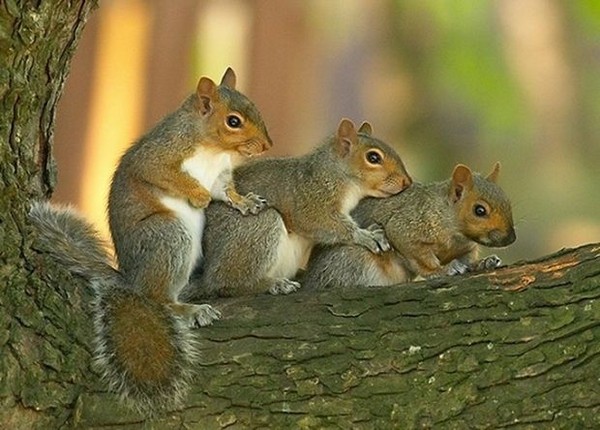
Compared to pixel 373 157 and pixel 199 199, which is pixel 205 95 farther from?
pixel 373 157

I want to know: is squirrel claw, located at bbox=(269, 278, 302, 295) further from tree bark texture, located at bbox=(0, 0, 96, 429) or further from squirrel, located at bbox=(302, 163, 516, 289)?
tree bark texture, located at bbox=(0, 0, 96, 429)

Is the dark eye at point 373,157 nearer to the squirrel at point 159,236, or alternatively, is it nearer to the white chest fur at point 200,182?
the squirrel at point 159,236

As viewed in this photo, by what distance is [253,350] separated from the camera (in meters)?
3.35

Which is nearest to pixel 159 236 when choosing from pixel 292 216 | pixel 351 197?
pixel 292 216

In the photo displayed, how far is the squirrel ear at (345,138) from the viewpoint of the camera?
14.1 ft

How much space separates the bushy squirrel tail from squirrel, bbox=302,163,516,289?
0.72 metres

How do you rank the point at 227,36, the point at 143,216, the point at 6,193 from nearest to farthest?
the point at 6,193
the point at 143,216
the point at 227,36

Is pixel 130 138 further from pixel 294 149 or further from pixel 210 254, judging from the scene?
pixel 210 254

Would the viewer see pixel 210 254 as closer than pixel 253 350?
No

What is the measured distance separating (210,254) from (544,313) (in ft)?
3.61

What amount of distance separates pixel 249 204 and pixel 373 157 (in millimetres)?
467

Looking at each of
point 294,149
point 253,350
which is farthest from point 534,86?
point 253,350

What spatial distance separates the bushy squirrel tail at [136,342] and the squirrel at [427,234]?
718 millimetres

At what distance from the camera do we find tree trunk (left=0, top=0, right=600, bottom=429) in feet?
10.5
